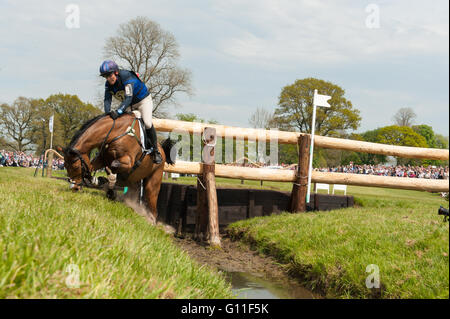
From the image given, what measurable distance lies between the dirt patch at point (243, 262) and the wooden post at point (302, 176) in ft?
6.55

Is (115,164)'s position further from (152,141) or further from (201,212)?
(201,212)

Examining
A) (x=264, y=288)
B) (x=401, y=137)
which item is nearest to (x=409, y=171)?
(x=264, y=288)

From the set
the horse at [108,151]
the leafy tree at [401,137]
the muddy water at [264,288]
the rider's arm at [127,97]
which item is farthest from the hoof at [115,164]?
the leafy tree at [401,137]

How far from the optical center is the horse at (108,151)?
7.39 meters

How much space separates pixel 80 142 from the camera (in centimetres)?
734

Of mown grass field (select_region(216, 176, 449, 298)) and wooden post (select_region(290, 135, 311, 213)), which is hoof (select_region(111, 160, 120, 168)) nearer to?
mown grass field (select_region(216, 176, 449, 298))

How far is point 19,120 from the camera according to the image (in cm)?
5209

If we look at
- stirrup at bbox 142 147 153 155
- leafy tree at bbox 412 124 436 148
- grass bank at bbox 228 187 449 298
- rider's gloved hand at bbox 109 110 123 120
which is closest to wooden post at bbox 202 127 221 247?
grass bank at bbox 228 187 449 298

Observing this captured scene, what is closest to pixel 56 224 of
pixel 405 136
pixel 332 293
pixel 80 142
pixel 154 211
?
pixel 332 293

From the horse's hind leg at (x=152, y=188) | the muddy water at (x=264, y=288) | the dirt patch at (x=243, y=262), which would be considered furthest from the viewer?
the horse's hind leg at (x=152, y=188)

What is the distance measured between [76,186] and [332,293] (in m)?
5.30

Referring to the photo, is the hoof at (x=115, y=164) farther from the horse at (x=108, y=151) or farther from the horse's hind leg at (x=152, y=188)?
the horse's hind leg at (x=152, y=188)

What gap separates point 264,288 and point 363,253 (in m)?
1.43
